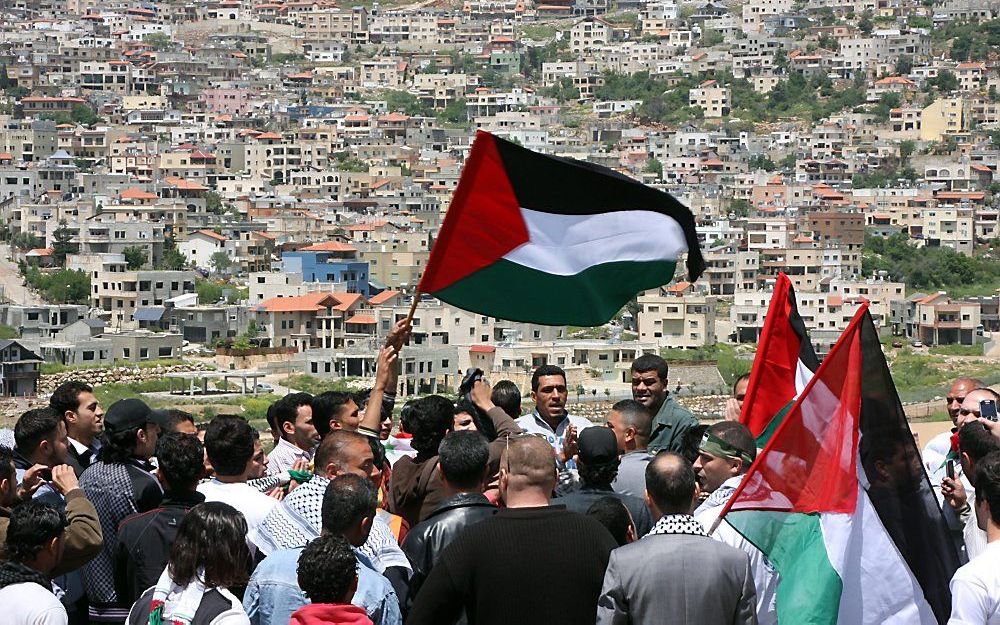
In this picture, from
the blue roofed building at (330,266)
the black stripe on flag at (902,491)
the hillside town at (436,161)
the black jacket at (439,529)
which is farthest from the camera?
the blue roofed building at (330,266)

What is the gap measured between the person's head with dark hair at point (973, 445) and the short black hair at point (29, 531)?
2.19 metres

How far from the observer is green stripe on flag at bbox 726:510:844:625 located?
15.4ft

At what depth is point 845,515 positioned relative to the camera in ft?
15.6

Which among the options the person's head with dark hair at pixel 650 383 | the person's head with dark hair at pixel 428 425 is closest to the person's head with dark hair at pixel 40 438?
the person's head with dark hair at pixel 428 425

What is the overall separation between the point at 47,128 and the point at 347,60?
27.2 metres

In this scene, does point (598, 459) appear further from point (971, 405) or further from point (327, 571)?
point (971, 405)

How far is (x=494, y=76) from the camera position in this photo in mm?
→ 94312

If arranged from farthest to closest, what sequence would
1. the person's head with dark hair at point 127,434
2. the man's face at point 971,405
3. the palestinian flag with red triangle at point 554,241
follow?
the man's face at point 971,405 → the palestinian flag with red triangle at point 554,241 → the person's head with dark hair at point 127,434

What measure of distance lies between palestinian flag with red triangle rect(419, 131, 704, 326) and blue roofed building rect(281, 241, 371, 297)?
138 ft

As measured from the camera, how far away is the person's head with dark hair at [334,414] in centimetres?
637

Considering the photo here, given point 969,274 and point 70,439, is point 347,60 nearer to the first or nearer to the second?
point 969,274

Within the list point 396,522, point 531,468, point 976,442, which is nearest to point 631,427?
point 396,522

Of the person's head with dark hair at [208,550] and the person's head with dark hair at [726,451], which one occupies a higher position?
the person's head with dark hair at [726,451]

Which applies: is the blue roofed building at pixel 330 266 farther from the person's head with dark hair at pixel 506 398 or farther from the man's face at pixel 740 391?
the person's head with dark hair at pixel 506 398
